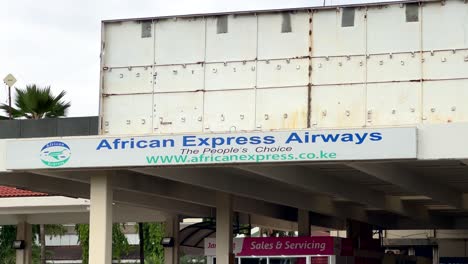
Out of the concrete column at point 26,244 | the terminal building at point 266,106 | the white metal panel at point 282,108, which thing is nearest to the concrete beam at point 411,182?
the terminal building at point 266,106

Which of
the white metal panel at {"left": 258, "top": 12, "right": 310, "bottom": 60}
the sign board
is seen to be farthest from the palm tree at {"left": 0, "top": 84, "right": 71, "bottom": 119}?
the white metal panel at {"left": 258, "top": 12, "right": 310, "bottom": 60}

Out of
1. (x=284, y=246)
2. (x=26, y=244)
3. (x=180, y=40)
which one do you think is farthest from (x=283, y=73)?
(x=26, y=244)

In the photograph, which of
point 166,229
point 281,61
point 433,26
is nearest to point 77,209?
point 166,229

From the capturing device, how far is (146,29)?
71.1ft

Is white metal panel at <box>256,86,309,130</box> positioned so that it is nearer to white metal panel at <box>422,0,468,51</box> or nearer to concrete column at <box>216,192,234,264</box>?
white metal panel at <box>422,0,468,51</box>

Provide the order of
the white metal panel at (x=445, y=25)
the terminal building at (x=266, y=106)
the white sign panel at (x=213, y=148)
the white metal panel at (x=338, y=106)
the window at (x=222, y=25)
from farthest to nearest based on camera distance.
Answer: the window at (x=222, y=25)
the white metal panel at (x=338, y=106)
the white metal panel at (x=445, y=25)
the terminal building at (x=266, y=106)
the white sign panel at (x=213, y=148)

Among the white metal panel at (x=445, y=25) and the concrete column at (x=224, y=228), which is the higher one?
the white metal panel at (x=445, y=25)

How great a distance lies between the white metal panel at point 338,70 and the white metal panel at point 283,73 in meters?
0.20

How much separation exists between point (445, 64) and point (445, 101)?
73 cm

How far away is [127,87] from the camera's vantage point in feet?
70.8

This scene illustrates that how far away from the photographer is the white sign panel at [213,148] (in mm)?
18016

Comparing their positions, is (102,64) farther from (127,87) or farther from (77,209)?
(77,209)

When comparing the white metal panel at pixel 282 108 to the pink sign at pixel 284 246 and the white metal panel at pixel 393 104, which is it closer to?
the white metal panel at pixel 393 104

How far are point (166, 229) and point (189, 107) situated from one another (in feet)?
40.1
